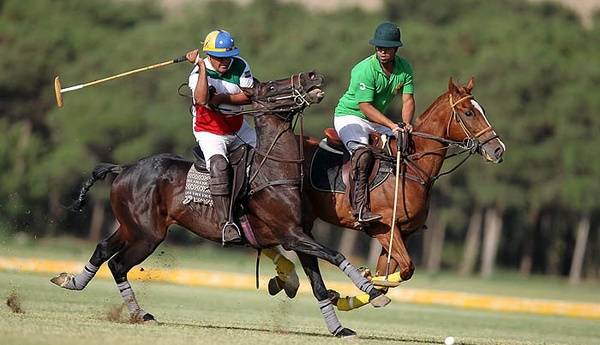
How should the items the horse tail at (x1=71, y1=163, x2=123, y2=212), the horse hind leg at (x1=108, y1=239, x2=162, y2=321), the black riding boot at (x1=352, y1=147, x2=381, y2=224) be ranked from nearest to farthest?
the black riding boot at (x1=352, y1=147, x2=381, y2=224)
the horse hind leg at (x1=108, y1=239, x2=162, y2=321)
the horse tail at (x1=71, y1=163, x2=123, y2=212)

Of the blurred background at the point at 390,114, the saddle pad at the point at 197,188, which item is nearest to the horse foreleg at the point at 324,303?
the saddle pad at the point at 197,188

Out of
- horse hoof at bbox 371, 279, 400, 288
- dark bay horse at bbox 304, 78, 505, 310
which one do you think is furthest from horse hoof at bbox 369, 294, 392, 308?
dark bay horse at bbox 304, 78, 505, 310

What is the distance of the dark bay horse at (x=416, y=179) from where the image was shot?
1455 centimetres

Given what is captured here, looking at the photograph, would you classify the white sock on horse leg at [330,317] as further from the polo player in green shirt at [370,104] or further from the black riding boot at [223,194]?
the black riding boot at [223,194]

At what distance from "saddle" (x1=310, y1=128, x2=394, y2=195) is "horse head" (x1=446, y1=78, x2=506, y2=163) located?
31.7 inches

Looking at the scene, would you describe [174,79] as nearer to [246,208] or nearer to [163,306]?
[163,306]

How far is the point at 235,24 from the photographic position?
71125 millimetres

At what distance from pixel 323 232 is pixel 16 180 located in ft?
A: 48.9

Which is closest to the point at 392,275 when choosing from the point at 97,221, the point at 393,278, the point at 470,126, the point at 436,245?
the point at 393,278

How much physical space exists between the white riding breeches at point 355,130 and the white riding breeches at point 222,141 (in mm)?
982

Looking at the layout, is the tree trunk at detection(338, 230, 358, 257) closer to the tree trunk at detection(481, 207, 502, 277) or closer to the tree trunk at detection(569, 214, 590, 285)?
the tree trunk at detection(481, 207, 502, 277)

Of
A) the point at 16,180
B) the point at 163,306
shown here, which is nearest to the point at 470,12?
the point at 16,180

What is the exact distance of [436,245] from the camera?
194 feet

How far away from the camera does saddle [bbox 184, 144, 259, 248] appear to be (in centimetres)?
1427
